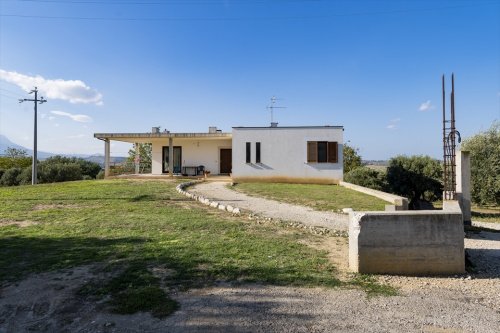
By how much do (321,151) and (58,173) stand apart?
25211 millimetres

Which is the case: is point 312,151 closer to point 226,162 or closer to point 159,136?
point 226,162

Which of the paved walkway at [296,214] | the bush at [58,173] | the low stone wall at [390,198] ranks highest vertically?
the bush at [58,173]

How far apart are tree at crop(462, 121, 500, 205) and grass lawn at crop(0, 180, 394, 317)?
19.3m

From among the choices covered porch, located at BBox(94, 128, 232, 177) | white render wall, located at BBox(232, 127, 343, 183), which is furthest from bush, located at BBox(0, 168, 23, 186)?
white render wall, located at BBox(232, 127, 343, 183)

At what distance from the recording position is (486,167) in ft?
67.5

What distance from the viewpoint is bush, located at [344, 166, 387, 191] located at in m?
20.5

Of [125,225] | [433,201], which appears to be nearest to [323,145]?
[433,201]

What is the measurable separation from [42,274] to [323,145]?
16.9 meters

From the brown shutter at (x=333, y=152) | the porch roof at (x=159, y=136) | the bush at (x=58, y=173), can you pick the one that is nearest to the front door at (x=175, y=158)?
the porch roof at (x=159, y=136)

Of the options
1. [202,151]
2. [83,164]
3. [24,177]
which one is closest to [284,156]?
[202,151]

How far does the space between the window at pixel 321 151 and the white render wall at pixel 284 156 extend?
0.19 meters

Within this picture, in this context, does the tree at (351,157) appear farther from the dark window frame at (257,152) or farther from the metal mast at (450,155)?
the metal mast at (450,155)

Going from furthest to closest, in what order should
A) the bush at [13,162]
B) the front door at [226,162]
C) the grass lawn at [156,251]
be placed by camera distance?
the bush at [13,162]
the front door at [226,162]
the grass lawn at [156,251]

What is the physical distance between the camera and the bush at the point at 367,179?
20.5 metres
